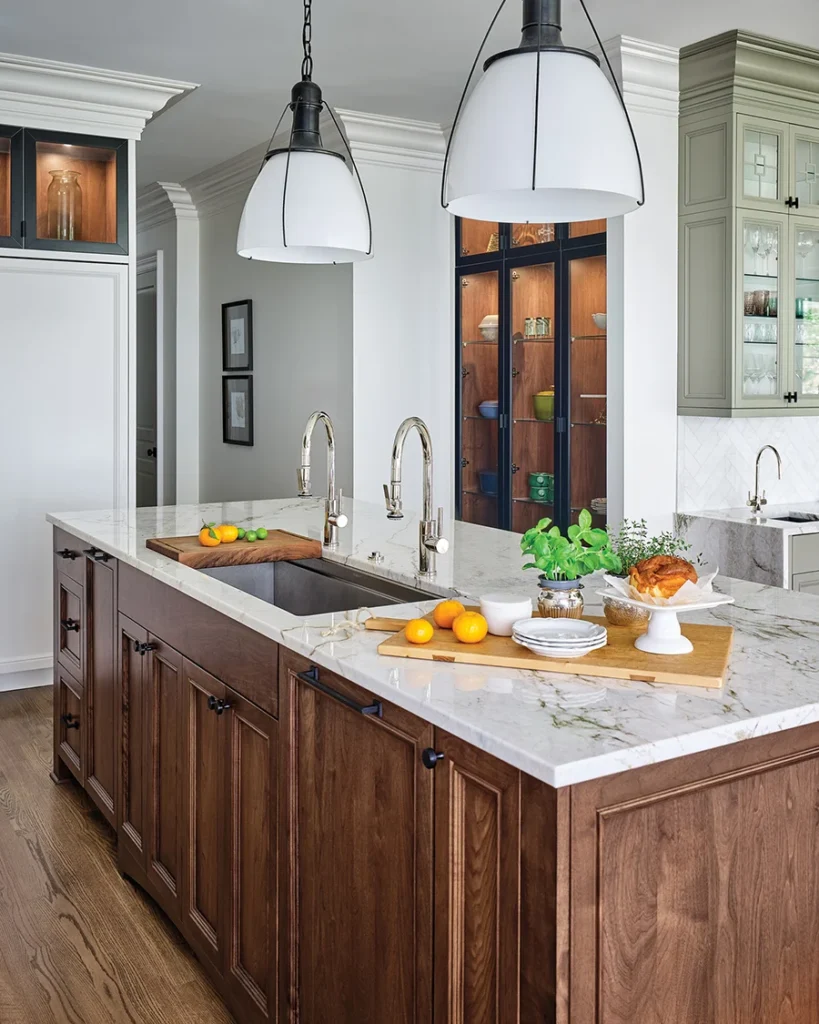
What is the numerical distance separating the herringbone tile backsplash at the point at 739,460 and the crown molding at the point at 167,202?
12.8 feet

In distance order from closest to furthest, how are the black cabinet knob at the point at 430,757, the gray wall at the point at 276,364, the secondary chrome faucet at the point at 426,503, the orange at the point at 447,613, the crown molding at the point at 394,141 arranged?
the black cabinet knob at the point at 430,757 → the orange at the point at 447,613 → the secondary chrome faucet at the point at 426,503 → the crown molding at the point at 394,141 → the gray wall at the point at 276,364

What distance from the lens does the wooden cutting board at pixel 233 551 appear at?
277cm

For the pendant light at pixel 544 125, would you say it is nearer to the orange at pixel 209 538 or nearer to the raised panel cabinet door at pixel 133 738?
the orange at pixel 209 538

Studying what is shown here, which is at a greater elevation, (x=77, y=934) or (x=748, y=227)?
(x=748, y=227)

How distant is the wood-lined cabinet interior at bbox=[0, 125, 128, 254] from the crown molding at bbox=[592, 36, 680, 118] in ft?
7.36

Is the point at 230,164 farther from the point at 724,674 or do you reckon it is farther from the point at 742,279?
the point at 724,674

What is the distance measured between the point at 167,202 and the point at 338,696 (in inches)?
235

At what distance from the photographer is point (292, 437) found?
19.9ft

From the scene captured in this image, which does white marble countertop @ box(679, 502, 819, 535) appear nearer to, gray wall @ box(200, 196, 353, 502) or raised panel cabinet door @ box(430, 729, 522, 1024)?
gray wall @ box(200, 196, 353, 502)

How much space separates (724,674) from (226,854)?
1156mm

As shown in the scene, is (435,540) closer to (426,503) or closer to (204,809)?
(426,503)

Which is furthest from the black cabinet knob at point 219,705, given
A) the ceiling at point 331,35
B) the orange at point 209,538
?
the ceiling at point 331,35

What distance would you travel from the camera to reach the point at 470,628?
175cm

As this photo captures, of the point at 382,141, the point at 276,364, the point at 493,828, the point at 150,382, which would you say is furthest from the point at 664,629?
the point at 150,382
